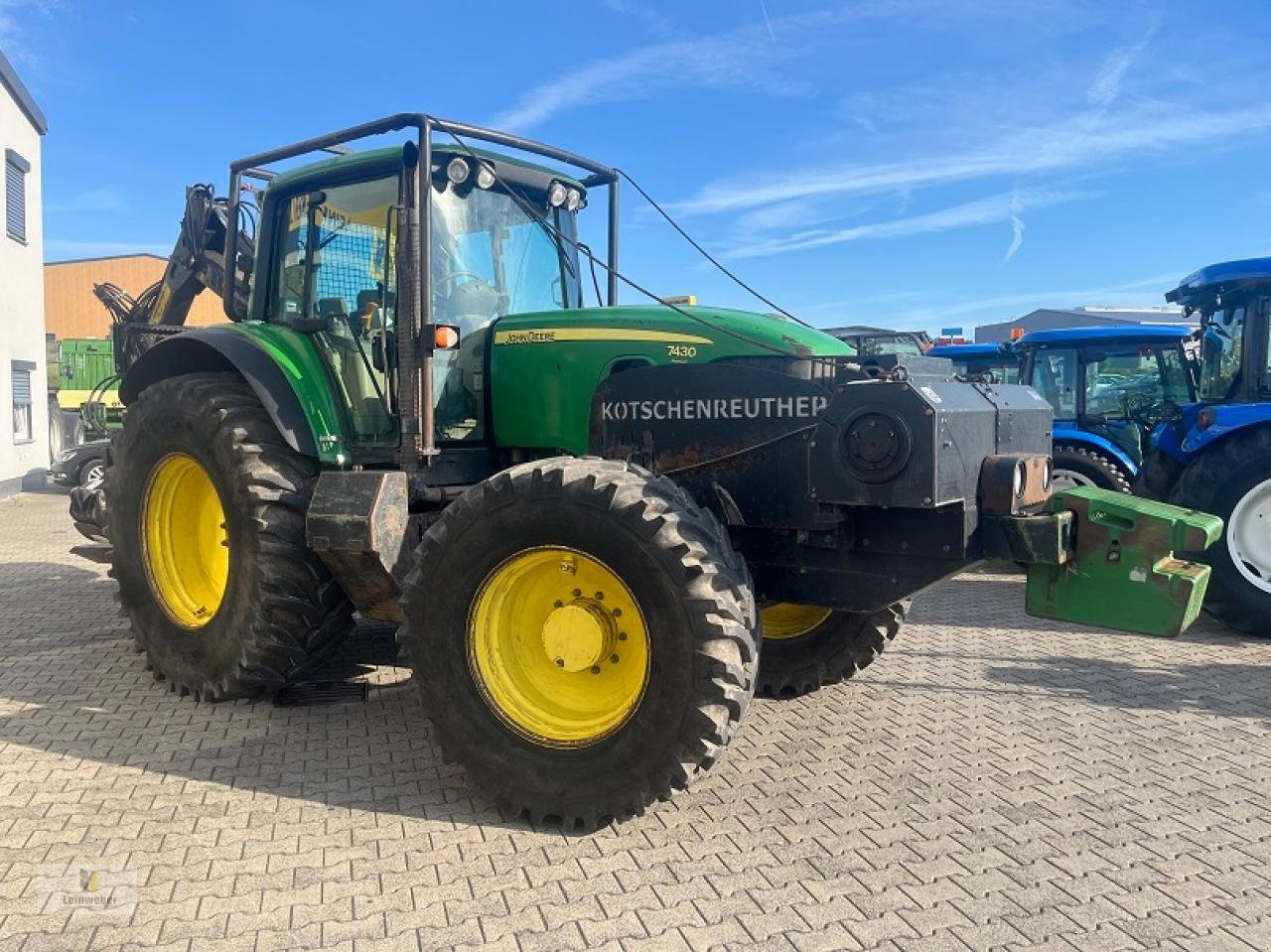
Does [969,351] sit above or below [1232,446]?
above

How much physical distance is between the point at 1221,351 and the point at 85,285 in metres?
36.1

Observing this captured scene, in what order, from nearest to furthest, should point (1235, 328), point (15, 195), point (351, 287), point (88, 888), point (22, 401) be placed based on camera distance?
point (88, 888) < point (351, 287) < point (1235, 328) < point (15, 195) < point (22, 401)

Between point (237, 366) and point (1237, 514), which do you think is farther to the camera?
point (1237, 514)

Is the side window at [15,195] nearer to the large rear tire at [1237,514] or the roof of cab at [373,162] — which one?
the roof of cab at [373,162]

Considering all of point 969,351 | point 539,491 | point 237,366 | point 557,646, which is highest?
point 969,351

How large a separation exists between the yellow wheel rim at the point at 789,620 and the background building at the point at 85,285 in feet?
108

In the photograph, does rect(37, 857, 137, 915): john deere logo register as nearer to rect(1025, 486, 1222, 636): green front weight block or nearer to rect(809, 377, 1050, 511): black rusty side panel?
rect(809, 377, 1050, 511): black rusty side panel

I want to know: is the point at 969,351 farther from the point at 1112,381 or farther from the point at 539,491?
the point at 539,491

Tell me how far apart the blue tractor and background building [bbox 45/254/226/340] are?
106 feet

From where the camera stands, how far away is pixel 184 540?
17.3 ft

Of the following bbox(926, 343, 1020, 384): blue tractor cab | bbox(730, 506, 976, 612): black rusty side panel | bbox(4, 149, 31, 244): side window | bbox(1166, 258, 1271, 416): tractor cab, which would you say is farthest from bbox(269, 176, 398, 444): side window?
bbox(4, 149, 31, 244): side window

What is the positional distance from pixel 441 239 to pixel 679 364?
4.18ft

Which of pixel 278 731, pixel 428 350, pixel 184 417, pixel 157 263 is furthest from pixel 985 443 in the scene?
pixel 157 263

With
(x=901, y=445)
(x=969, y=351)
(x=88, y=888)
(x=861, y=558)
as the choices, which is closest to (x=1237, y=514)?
(x=861, y=558)
